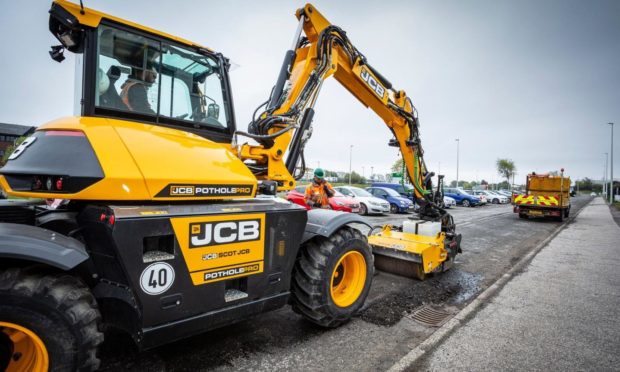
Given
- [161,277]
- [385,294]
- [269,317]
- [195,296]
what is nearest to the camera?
[161,277]

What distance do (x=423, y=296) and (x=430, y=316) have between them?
69 cm

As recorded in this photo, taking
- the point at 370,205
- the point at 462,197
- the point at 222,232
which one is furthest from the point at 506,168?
the point at 222,232

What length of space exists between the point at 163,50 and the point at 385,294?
3811mm

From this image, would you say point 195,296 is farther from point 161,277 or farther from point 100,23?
point 100,23

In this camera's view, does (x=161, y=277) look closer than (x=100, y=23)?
Yes

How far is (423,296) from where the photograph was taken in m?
4.56

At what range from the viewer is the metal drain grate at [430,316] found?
3.70 m

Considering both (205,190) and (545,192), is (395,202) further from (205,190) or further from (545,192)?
(205,190)

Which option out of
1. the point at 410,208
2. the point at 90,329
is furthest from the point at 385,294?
the point at 410,208

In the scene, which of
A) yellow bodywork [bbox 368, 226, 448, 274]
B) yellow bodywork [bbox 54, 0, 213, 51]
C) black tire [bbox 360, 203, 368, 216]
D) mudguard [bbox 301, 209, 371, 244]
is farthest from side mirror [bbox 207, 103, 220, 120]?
black tire [bbox 360, 203, 368, 216]

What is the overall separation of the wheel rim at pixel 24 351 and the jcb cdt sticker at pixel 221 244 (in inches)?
33.6

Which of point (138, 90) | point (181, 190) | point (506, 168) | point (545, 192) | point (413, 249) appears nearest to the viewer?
point (181, 190)

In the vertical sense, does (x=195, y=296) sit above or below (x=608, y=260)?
above

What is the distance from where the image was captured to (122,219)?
203 centimetres
